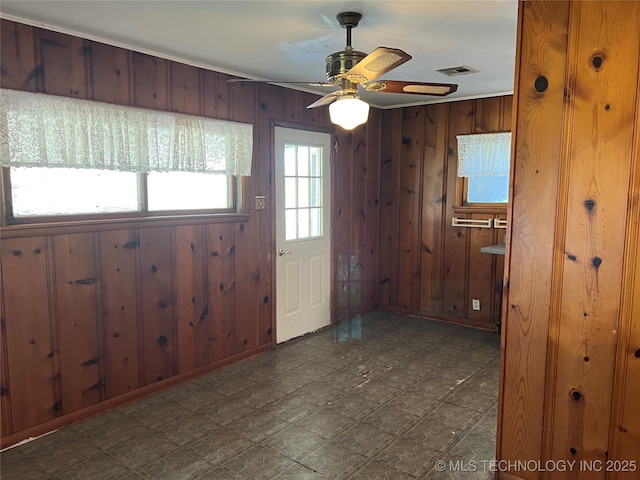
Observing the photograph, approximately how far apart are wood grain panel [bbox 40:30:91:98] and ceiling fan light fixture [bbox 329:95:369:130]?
159 centimetres

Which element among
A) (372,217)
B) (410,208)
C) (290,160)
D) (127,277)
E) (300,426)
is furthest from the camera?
(372,217)

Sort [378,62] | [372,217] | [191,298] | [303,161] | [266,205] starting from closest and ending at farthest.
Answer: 1. [378,62]
2. [191,298]
3. [266,205]
4. [303,161]
5. [372,217]

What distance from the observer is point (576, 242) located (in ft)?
6.51

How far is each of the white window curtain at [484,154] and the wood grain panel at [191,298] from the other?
2745mm

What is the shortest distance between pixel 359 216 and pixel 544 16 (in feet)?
10.7

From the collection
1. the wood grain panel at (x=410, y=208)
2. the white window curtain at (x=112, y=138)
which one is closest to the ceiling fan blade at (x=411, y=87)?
the white window curtain at (x=112, y=138)

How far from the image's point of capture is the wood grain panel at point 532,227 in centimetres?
198

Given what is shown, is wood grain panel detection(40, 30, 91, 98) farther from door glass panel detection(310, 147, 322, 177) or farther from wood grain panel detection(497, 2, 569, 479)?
wood grain panel detection(497, 2, 569, 479)

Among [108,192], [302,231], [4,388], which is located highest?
[108,192]

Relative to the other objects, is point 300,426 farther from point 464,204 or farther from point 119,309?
point 464,204

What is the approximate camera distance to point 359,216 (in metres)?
5.10

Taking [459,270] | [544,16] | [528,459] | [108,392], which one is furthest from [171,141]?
[459,270]

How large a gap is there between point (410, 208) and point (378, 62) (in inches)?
129

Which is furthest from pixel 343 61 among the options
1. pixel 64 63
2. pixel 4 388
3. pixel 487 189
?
pixel 487 189
